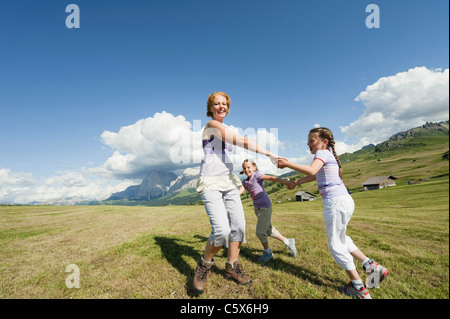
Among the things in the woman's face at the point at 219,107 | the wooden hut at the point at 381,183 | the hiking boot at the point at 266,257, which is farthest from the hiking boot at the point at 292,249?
the wooden hut at the point at 381,183

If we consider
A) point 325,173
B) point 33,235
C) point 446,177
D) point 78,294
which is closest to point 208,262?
point 78,294

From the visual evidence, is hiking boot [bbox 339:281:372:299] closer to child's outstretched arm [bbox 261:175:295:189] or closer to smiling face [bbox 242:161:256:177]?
child's outstretched arm [bbox 261:175:295:189]

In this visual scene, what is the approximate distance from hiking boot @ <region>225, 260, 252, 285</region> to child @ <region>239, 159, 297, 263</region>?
1.28 m

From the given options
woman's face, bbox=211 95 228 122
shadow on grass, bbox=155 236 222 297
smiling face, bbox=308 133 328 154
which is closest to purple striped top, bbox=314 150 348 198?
smiling face, bbox=308 133 328 154

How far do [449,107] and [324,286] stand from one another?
3887mm

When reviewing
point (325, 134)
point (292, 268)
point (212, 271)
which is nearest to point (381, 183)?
point (292, 268)

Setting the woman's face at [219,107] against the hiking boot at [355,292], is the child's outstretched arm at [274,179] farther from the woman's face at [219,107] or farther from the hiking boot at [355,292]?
the hiking boot at [355,292]

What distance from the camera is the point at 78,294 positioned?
426 centimetres

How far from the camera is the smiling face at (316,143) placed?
4562 millimetres

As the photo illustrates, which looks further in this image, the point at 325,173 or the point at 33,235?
the point at 33,235

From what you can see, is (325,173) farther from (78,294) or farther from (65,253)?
(65,253)

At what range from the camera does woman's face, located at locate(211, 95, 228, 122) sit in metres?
4.50

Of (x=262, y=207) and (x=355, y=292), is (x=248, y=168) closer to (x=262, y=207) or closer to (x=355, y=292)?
(x=262, y=207)

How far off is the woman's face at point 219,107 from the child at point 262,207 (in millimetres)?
2211
